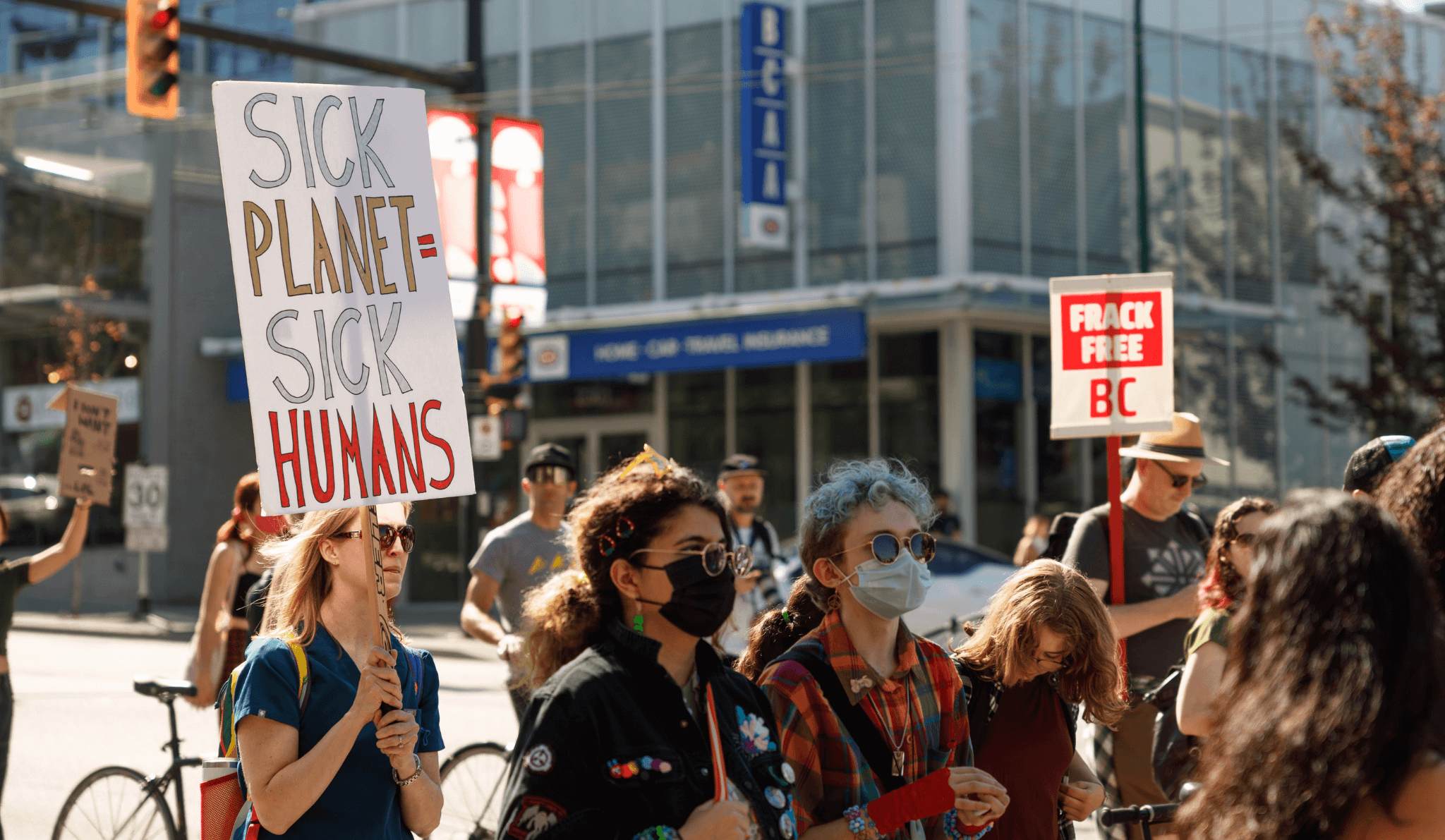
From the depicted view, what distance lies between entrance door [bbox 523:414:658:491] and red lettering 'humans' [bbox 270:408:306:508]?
66.1 ft

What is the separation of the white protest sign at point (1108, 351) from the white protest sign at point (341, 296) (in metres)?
3.24

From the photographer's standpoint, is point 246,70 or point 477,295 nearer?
point 477,295

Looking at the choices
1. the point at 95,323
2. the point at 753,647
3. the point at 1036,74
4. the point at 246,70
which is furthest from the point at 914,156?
the point at 246,70

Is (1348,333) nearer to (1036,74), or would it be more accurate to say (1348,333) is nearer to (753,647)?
(1036,74)

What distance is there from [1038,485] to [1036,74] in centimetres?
605

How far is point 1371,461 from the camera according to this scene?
4027 mm

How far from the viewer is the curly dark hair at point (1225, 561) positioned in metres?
4.68

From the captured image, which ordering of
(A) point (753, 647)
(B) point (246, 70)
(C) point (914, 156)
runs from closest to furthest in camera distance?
(A) point (753, 647) → (C) point (914, 156) → (B) point (246, 70)

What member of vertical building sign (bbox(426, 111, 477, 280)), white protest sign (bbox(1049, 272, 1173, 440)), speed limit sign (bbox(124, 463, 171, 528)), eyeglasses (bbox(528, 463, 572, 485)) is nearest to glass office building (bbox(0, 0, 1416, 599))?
vertical building sign (bbox(426, 111, 477, 280))

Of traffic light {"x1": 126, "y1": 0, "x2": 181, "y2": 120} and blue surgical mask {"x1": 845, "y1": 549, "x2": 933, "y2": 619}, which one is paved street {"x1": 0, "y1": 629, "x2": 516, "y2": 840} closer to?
blue surgical mask {"x1": 845, "y1": 549, "x2": 933, "y2": 619}

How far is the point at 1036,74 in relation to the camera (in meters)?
21.7

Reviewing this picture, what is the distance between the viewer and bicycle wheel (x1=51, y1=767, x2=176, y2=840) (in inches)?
247

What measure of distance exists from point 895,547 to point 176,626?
19.7m

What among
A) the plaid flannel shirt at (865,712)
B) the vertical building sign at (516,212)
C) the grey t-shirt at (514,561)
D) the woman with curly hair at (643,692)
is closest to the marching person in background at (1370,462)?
the plaid flannel shirt at (865,712)
